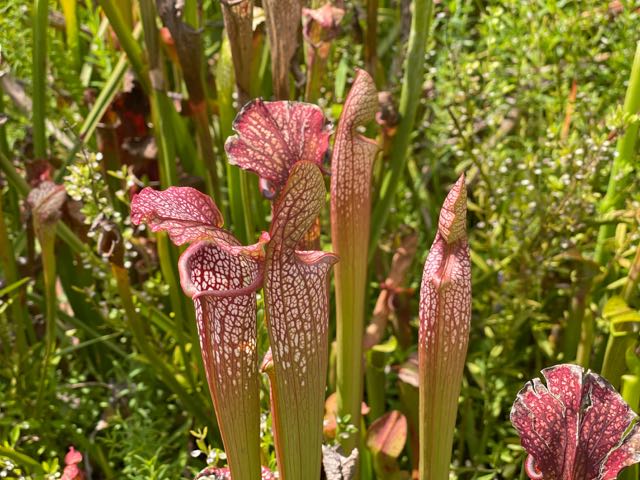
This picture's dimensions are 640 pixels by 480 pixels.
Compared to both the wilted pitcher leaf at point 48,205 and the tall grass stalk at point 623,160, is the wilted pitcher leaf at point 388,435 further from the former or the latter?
the wilted pitcher leaf at point 48,205

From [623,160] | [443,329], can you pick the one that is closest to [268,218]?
[623,160]

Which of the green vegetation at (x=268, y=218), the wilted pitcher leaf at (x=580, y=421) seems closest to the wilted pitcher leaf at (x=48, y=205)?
the green vegetation at (x=268, y=218)

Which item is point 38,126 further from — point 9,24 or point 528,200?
point 528,200

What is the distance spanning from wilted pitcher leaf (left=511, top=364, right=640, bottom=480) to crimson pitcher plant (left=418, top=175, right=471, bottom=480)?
0.25 feet

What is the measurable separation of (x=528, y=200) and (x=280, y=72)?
49cm

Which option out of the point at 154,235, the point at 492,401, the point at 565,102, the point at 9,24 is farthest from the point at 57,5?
the point at 492,401

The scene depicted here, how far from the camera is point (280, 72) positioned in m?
1.05

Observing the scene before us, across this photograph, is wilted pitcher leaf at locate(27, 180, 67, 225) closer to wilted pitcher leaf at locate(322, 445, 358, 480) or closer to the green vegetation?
the green vegetation

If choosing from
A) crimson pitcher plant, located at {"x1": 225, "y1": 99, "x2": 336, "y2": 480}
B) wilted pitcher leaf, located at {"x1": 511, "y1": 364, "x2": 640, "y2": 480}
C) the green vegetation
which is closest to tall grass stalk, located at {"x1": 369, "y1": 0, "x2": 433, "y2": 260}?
the green vegetation

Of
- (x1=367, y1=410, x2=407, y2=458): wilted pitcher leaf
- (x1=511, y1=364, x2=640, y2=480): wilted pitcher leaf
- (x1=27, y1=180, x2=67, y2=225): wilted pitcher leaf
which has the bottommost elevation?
(x1=367, y1=410, x2=407, y2=458): wilted pitcher leaf

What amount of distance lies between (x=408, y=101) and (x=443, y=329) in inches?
20.2

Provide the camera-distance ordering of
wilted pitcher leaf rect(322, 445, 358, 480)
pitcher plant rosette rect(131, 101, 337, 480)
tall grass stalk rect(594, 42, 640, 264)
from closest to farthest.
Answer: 1. pitcher plant rosette rect(131, 101, 337, 480)
2. wilted pitcher leaf rect(322, 445, 358, 480)
3. tall grass stalk rect(594, 42, 640, 264)

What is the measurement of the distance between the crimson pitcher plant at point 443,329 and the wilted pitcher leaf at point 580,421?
8 centimetres

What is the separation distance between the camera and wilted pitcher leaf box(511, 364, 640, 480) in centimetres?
73
